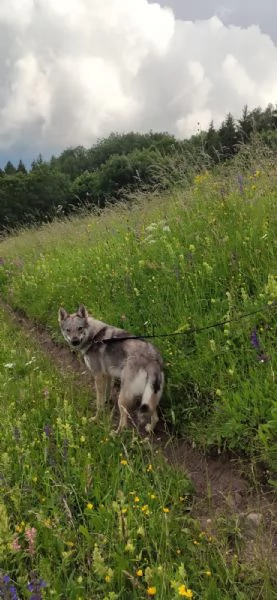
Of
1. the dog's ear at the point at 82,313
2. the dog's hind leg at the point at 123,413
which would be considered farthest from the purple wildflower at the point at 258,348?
the dog's ear at the point at 82,313

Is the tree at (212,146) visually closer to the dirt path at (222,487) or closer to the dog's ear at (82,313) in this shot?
the dog's ear at (82,313)

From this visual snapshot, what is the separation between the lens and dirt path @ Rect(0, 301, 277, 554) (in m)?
2.58

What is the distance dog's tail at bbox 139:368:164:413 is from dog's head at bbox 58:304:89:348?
1.37 metres

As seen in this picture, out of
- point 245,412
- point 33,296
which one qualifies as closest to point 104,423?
point 245,412

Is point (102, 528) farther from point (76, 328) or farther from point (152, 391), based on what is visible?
point (76, 328)

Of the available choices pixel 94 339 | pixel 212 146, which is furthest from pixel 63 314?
pixel 212 146

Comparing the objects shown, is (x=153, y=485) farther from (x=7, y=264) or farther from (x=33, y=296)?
(x=7, y=264)

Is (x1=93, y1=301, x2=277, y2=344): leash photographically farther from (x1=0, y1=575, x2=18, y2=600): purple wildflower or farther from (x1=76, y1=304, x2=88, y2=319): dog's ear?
(x1=0, y1=575, x2=18, y2=600): purple wildflower

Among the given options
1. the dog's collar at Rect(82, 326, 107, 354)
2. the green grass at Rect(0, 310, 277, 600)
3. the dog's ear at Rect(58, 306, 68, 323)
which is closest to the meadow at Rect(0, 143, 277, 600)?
the green grass at Rect(0, 310, 277, 600)

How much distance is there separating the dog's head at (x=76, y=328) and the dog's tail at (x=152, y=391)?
1.37 meters

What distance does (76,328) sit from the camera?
5113 mm

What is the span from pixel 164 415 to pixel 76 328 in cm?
176

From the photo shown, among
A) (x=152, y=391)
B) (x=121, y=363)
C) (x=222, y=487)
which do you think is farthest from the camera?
(x=121, y=363)

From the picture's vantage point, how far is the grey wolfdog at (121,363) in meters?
3.85
